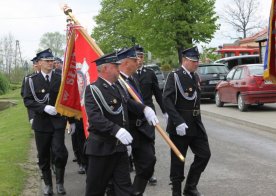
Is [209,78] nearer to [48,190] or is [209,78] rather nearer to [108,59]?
[48,190]

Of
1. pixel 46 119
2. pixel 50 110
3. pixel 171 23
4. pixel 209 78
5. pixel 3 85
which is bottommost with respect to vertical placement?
pixel 3 85

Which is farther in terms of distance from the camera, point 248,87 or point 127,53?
point 248,87

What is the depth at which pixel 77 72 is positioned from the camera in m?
7.11

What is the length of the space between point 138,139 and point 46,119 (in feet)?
4.99

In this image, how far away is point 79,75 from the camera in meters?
7.07

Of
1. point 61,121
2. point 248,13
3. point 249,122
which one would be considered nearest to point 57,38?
point 248,13

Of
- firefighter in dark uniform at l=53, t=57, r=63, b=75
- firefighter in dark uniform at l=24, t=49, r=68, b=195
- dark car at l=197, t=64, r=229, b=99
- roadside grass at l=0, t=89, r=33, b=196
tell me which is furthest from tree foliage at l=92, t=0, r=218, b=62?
firefighter in dark uniform at l=24, t=49, r=68, b=195

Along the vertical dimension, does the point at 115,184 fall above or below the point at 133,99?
below

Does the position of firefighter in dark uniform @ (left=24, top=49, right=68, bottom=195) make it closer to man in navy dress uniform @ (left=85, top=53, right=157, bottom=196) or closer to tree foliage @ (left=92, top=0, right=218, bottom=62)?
man in navy dress uniform @ (left=85, top=53, right=157, bottom=196)

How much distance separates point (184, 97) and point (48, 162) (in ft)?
7.06

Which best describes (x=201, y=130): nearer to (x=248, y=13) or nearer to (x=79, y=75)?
(x=79, y=75)

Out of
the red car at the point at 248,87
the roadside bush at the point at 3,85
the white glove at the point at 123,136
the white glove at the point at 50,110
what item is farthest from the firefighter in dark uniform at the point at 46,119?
the roadside bush at the point at 3,85

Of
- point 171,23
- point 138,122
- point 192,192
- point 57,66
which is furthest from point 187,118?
point 171,23

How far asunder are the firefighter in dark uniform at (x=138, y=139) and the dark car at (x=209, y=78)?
15.3 m
